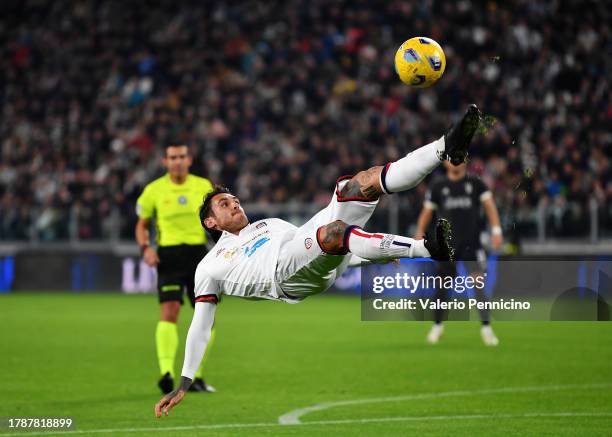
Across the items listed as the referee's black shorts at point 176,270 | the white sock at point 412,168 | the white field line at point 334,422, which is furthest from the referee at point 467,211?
the white sock at point 412,168

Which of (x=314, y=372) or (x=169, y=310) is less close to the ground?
(x=169, y=310)

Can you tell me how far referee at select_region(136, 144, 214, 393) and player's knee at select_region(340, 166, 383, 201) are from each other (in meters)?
3.93

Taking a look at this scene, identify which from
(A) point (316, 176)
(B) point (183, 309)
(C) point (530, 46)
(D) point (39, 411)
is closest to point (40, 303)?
(B) point (183, 309)

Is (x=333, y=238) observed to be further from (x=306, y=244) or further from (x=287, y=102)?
(x=287, y=102)

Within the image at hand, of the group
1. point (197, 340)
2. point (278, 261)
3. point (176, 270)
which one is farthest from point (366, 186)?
point (176, 270)

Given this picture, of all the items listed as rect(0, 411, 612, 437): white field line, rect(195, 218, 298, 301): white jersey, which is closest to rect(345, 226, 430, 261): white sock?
rect(195, 218, 298, 301): white jersey

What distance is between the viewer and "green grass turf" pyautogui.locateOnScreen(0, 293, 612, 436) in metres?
8.93

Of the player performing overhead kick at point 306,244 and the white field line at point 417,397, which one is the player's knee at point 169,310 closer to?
the white field line at point 417,397

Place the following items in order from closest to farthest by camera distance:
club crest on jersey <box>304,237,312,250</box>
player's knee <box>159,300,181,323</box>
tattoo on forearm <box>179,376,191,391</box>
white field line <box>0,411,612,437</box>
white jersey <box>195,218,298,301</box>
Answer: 1. tattoo on forearm <box>179,376,191,391</box>
2. club crest on jersey <box>304,237,312,250</box>
3. white jersey <box>195,218,298,301</box>
4. white field line <box>0,411,612,437</box>
5. player's knee <box>159,300,181,323</box>

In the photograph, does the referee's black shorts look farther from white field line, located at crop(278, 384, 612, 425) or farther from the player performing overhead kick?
the player performing overhead kick

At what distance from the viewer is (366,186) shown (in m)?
7.33

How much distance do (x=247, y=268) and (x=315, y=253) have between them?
0.67 meters

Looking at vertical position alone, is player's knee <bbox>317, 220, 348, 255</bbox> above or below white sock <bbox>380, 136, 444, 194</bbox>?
below

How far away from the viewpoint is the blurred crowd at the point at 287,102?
22234 millimetres
